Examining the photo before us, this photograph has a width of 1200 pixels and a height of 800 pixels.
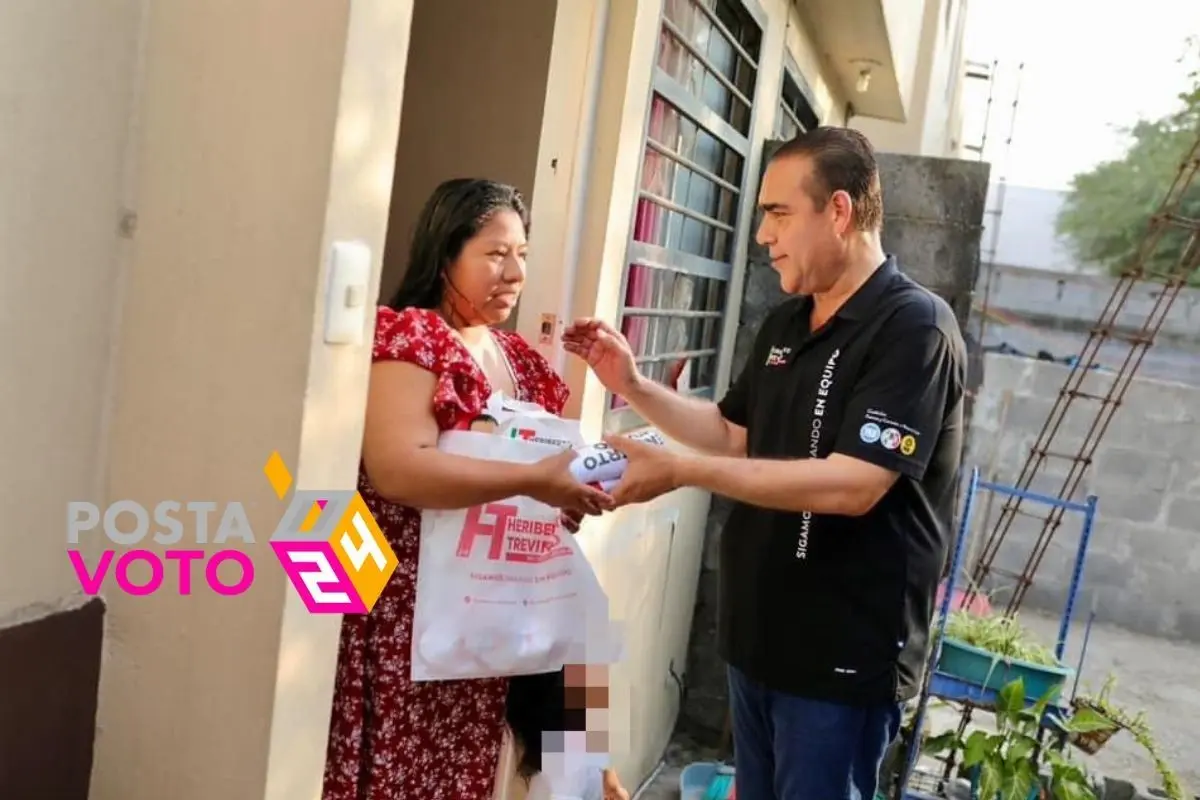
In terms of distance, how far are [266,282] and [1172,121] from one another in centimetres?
2112

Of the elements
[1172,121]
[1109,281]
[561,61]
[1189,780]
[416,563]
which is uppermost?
[1172,121]

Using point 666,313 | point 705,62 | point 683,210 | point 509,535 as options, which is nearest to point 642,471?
point 509,535

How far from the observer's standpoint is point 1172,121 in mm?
18969

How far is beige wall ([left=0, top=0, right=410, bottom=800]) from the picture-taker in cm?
131

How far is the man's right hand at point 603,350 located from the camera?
2229mm

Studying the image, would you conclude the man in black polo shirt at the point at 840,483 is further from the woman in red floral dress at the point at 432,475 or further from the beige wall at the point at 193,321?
the beige wall at the point at 193,321

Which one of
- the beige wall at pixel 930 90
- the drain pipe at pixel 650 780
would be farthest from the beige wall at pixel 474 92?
the beige wall at pixel 930 90

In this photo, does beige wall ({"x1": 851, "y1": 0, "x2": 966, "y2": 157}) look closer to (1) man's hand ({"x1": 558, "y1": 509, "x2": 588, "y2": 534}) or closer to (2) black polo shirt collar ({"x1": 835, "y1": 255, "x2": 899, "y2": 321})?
(2) black polo shirt collar ({"x1": 835, "y1": 255, "x2": 899, "y2": 321})

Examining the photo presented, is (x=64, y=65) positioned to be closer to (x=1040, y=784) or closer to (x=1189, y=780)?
(x=1040, y=784)

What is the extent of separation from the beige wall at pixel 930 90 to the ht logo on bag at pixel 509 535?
5.64m

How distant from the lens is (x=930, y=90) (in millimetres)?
9406

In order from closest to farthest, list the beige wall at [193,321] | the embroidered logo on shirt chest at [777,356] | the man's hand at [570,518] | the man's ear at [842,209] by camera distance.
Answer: the beige wall at [193,321]
the man's hand at [570,518]
the man's ear at [842,209]
the embroidered logo on shirt chest at [777,356]

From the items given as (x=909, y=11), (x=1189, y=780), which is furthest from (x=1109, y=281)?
(x=1189, y=780)

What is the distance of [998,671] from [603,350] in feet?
6.98
